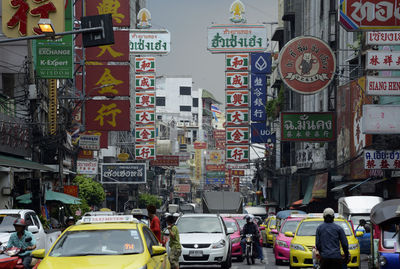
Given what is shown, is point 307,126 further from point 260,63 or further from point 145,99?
point 145,99

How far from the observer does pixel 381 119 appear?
110 ft

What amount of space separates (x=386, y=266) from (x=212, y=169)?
10887 centimetres

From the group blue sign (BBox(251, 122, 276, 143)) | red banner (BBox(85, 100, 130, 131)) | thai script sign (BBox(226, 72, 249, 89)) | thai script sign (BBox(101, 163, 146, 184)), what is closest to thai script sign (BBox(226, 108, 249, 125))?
thai script sign (BBox(226, 72, 249, 89))

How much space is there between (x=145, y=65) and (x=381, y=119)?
35.1 meters

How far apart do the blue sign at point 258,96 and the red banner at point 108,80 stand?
70.9 feet

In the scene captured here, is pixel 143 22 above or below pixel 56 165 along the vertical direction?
above

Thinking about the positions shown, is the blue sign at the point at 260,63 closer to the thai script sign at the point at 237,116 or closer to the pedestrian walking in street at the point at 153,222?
the thai script sign at the point at 237,116

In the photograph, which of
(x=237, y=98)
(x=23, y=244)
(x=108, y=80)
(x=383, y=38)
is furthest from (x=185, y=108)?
(x=23, y=244)

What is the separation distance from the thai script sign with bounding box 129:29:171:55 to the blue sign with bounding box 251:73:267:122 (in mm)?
7391

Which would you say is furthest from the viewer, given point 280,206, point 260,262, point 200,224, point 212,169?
point 212,169

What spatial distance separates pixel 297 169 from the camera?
61.5m

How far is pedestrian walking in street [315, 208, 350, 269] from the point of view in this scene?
541 inches

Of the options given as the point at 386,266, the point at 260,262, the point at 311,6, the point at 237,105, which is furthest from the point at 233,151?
the point at 386,266

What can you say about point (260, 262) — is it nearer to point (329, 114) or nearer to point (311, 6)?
point (329, 114)
